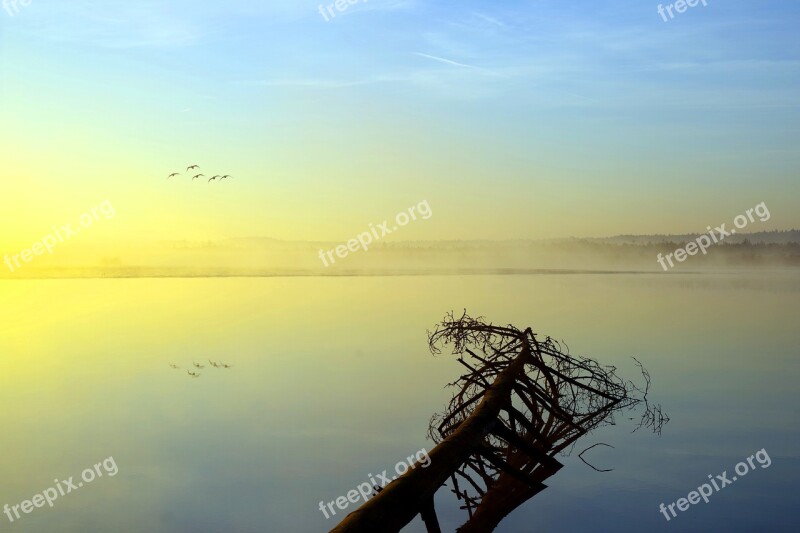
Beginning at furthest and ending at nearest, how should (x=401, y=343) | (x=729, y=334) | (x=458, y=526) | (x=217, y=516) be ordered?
(x=729, y=334) → (x=401, y=343) → (x=217, y=516) → (x=458, y=526)

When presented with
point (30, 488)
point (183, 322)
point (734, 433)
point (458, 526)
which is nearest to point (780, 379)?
point (734, 433)

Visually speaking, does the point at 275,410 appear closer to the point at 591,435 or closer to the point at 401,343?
the point at 591,435

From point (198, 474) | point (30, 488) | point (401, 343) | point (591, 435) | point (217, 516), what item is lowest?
point (591, 435)

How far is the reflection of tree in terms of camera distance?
20.5 ft

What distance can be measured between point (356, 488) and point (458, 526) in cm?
213

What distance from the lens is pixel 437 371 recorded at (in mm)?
20312

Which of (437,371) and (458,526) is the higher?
(437,371)

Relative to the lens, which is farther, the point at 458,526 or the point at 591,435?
the point at 591,435

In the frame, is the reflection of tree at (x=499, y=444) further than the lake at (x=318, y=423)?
No

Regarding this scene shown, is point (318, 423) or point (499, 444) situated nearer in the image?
point (499, 444)

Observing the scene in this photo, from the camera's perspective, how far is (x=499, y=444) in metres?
12.9

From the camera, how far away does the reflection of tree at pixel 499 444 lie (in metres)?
6.26

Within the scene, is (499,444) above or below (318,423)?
below

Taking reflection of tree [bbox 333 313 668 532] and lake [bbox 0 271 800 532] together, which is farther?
lake [bbox 0 271 800 532]
